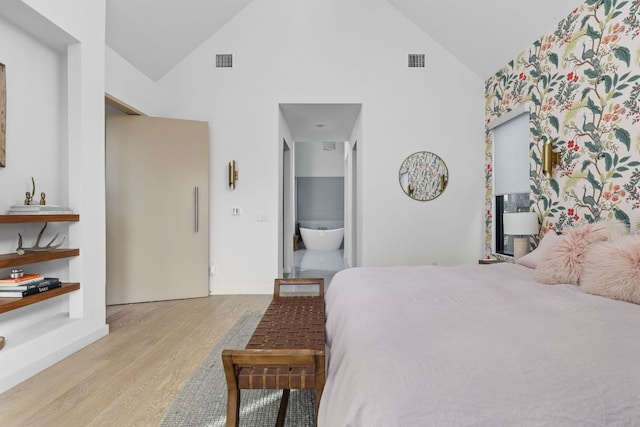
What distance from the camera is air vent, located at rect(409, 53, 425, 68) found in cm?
436

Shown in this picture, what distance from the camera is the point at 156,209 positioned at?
4000mm

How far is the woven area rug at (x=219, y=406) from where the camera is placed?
1.62m

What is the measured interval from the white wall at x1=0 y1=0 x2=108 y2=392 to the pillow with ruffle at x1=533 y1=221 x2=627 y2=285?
3.08 meters

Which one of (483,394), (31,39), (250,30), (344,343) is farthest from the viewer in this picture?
(250,30)

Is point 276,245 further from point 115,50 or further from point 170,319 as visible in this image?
point 115,50

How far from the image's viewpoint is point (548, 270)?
6.43 ft

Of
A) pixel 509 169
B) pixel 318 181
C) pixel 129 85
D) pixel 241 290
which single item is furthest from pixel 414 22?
pixel 318 181

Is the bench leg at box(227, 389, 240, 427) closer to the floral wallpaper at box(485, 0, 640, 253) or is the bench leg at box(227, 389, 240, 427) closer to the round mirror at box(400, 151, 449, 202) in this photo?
the floral wallpaper at box(485, 0, 640, 253)

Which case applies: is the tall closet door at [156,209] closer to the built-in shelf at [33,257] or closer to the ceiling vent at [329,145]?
the built-in shelf at [33,257]

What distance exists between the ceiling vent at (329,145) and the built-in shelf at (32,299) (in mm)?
7576

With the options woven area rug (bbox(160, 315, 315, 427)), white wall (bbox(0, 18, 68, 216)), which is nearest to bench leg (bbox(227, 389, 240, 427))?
woven area rug (bbox(160, 315, 315, 427))

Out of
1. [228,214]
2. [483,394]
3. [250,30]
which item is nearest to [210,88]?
[250,30]

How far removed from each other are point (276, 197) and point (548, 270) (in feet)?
10.0

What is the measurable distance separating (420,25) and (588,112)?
7.68ft
